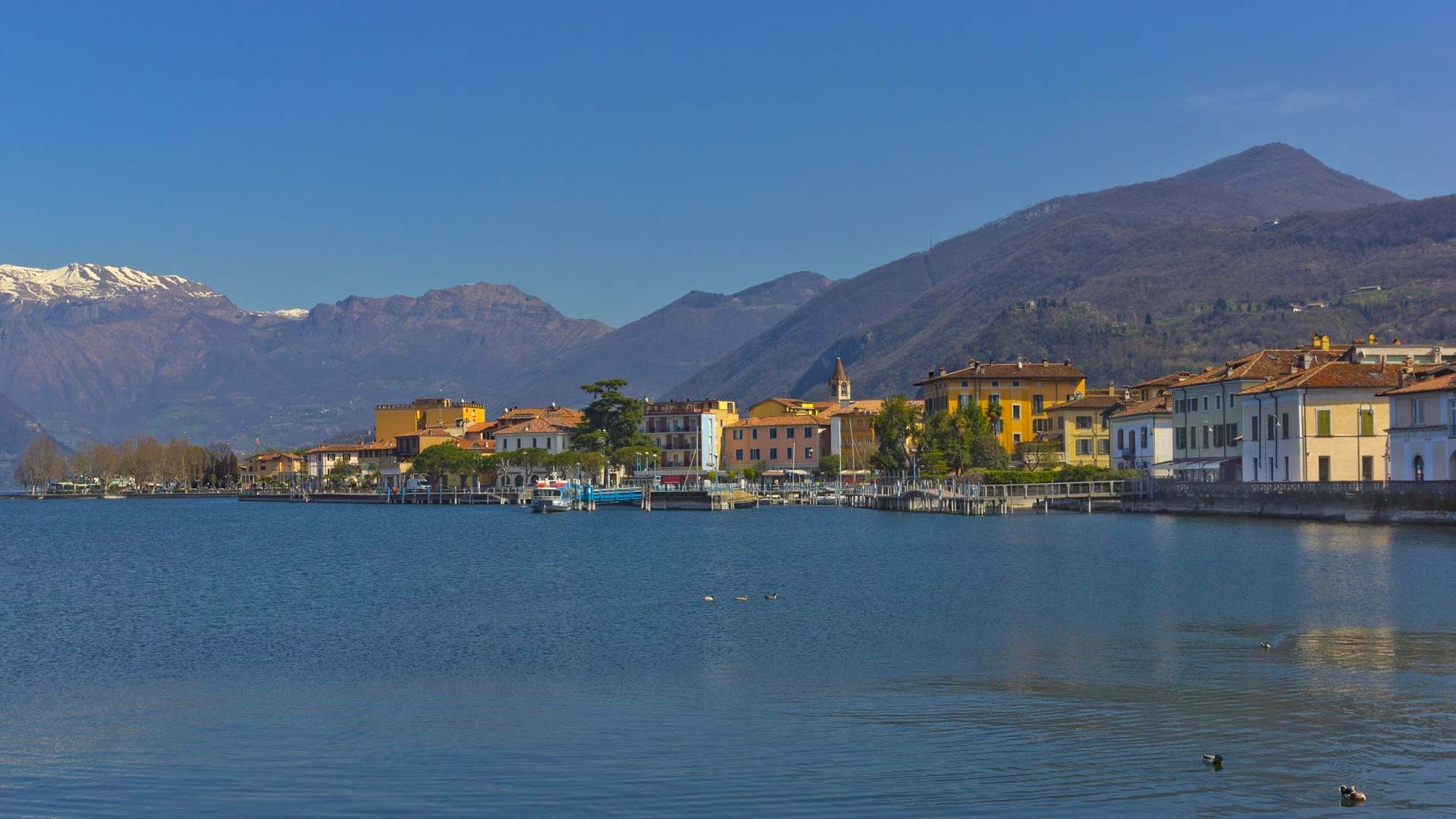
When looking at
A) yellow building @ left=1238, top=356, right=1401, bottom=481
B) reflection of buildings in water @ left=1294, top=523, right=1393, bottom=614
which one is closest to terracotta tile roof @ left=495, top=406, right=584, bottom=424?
yellow building @ left=1238, top=356, right=1401, bottom=481

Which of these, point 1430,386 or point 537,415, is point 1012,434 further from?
point 537,415

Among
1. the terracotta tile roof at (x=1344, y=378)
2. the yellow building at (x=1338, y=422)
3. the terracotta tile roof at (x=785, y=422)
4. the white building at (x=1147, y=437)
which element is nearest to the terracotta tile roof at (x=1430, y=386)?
the terracotta tile roof at (x=1344, y=378)

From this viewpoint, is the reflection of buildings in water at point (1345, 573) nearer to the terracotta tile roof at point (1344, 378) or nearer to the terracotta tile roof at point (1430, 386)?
the terracotta tile roof at point (1430, 386)

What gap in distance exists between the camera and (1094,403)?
110375mm

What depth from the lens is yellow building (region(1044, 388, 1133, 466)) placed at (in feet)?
355

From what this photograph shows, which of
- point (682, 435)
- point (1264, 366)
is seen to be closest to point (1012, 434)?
point (1264, 366)

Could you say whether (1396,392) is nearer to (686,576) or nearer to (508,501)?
(686,576)

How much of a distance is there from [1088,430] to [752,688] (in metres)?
86.6

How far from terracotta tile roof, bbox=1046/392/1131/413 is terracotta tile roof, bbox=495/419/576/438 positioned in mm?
61990

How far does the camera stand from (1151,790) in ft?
60.8

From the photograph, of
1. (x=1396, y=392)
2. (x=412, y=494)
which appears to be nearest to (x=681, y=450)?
(x=412, y=494)

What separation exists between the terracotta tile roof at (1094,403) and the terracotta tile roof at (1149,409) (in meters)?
4.67

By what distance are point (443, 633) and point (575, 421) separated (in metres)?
129

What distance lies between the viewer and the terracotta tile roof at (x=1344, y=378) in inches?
2847
